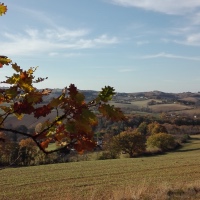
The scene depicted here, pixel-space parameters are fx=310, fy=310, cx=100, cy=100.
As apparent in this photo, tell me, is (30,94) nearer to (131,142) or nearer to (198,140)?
(131,142)

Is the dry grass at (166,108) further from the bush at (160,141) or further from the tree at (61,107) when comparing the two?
the tree at (61,107)

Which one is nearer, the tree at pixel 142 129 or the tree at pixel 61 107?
the tree at pixel 61 107

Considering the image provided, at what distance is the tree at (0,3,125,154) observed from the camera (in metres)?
1.90

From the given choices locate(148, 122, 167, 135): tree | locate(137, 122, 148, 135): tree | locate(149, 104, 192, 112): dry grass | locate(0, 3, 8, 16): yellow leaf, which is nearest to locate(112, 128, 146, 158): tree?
locate(148, 122, 167, 135): tree

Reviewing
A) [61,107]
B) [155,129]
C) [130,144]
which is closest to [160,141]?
[130,144]

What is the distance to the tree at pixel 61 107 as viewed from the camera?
190 centimetres

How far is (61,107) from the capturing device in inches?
77.3

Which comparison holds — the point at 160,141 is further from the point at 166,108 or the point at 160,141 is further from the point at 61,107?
the point at 61,107

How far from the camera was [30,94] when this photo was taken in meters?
1.98

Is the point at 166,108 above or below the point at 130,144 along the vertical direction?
above

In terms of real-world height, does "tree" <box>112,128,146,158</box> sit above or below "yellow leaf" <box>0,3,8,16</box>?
below

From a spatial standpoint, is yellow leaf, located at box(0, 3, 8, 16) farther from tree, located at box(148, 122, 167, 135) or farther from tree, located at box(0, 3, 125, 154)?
tree, located at box(148, 122, 167, 135)

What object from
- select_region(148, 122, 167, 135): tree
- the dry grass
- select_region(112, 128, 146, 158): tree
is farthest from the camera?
the dry grass

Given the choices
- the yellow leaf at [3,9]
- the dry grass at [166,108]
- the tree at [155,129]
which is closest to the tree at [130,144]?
the tree at [155,129]
